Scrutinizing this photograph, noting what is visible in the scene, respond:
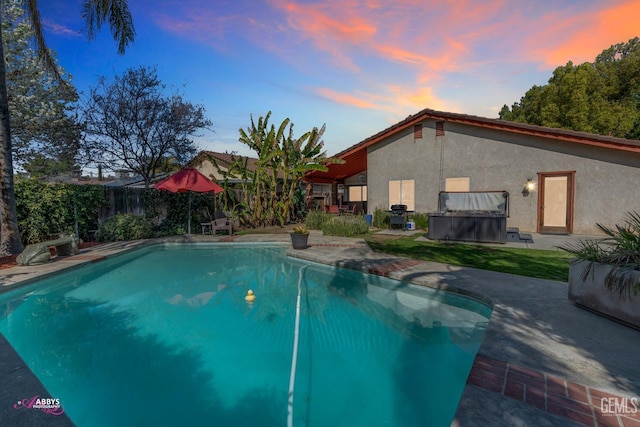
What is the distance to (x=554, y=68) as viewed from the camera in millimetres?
24797

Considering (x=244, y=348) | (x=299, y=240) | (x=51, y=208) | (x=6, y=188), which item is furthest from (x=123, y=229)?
(x=244, y=348)

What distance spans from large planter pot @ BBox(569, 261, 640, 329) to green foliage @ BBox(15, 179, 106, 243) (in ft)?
48.3

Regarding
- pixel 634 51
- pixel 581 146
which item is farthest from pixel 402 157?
pixel 634 51

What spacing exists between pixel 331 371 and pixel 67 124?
67.9 ft

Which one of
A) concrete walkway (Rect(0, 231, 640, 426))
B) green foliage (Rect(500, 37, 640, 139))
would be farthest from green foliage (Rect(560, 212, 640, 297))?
green foliage (Rect(500, 37, 640, 139))

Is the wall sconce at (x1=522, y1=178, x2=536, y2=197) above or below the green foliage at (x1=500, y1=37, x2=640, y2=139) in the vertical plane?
below

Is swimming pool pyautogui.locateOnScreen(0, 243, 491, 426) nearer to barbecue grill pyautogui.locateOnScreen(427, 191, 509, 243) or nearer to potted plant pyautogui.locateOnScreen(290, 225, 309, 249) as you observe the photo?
potted plant pyautogui.locateOnScreen(290, 225, 309, 249)

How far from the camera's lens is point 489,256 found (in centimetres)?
840


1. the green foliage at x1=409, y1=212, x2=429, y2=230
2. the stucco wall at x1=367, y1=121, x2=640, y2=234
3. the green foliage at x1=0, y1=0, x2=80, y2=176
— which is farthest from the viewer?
the green foliage at x1=0, y1=0, x2=80, y2=176

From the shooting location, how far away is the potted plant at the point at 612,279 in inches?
148

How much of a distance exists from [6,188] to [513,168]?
18.2 metres

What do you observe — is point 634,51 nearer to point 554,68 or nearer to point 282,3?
point 554,68

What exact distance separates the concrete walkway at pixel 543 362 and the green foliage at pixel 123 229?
9.57 metres

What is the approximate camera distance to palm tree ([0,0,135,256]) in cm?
831
